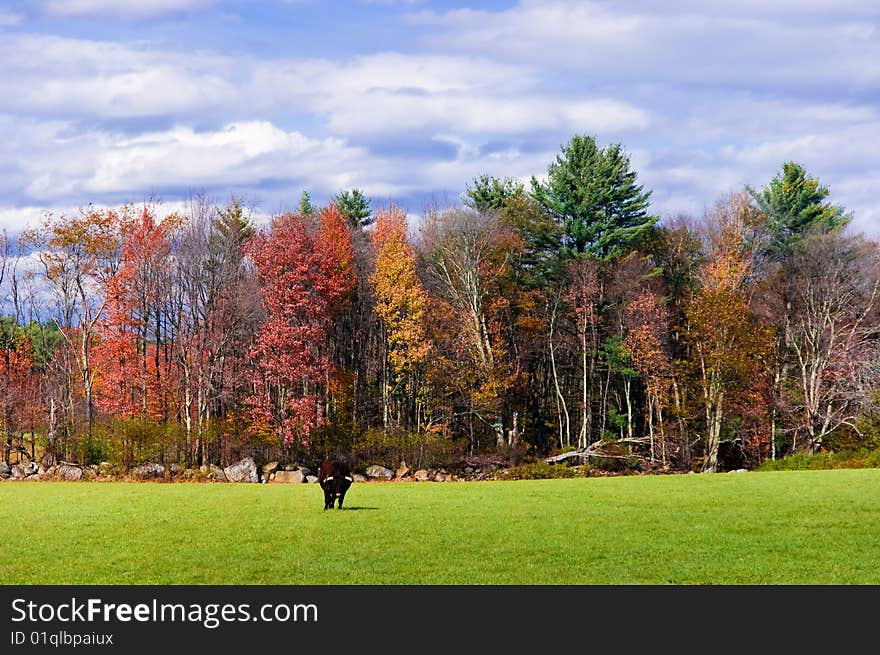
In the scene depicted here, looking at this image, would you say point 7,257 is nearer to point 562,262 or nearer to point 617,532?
point 562,262

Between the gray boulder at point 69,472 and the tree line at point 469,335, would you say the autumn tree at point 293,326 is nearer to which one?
the tree line at point 469,335

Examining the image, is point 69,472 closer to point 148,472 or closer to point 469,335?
point 148,472

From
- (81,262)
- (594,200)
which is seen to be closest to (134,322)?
(81,262)

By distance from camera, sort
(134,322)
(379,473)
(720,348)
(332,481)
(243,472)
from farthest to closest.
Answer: (134,322)
(720,348)
(379,473)
(243,472)
(332,481)

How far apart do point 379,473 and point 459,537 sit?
30087 millimetres

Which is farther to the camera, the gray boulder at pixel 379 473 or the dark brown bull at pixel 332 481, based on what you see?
the gray boulder at pixel 379 473

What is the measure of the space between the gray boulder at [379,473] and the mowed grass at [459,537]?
53.1 feet

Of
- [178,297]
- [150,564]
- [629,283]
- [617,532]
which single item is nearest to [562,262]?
[629,283]

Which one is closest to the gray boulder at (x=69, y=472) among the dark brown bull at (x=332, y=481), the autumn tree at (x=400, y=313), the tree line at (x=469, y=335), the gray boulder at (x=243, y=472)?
the tree line at (x=469, y=335)

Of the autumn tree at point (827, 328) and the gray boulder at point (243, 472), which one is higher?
the autumn tree at point (827, 328)

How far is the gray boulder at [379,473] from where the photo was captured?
5081cm

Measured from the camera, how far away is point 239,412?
5478 cm

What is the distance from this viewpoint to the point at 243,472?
48.8 m

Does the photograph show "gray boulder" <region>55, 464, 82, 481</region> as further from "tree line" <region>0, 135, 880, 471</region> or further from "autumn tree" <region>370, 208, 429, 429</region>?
"autumn tree" <region>370, 208, 429, 429</region>
